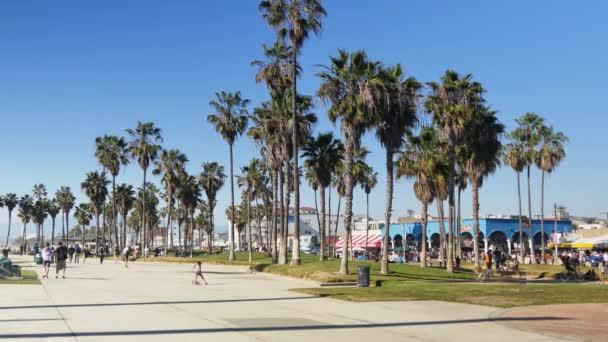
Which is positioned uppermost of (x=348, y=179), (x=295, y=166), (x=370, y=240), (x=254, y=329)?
(x=295, y=166)

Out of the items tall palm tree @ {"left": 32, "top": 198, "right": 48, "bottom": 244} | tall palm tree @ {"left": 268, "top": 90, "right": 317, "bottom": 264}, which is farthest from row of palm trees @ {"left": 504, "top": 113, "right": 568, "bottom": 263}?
tall palm tree @ {"left": 32, "top": 198, "right": 48, "bottom": 244}

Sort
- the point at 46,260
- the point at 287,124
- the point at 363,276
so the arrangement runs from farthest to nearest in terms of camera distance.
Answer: the point at 287,124 < the point at 46,260 < the point at 363,276

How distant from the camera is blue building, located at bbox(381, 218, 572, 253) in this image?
83125 mm

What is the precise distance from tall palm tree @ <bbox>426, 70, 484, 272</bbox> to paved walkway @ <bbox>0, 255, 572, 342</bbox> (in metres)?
20.1

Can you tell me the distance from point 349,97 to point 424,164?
47.7 feet

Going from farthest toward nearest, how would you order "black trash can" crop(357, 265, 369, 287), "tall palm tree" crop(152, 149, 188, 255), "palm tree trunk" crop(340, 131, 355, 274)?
"tall palm tree" crop(152, 149, 188, 255) < "palm tree trunk" crop(340, 131, 355, 274) < "black trash can" crop(357, 265, 369, 287)

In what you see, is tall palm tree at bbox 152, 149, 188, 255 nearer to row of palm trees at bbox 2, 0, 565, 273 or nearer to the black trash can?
A: row of palm trees at bbox 2, 0, 565, 273

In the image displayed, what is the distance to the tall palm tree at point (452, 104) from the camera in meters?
37.4

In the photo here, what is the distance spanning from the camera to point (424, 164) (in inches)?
1711

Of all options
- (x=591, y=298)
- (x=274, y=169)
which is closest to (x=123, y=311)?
(x=591, y=298)

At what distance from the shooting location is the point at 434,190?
45.1 meters

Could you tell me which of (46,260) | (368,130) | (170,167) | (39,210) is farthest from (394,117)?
(39,210)

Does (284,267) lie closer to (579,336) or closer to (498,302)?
(498,302)

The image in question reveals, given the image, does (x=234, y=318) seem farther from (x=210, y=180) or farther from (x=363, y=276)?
(x=210, y=180)
